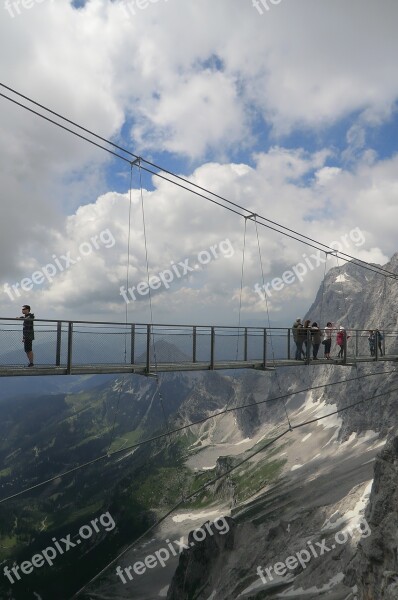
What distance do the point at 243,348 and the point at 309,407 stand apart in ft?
611

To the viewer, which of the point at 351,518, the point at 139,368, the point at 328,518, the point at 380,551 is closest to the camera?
the point at 139,368

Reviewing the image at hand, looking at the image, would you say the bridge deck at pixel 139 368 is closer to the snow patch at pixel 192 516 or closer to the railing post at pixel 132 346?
the railing post at pixel 132 346

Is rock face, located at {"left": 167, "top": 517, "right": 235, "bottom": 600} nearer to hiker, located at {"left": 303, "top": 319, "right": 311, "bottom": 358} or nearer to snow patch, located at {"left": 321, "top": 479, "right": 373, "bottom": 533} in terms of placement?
snow patch, located at {"left": 321, "top": 479, "right": 373, "bottom": 533}

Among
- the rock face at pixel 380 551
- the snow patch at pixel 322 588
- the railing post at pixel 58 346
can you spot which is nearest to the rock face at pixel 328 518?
the rock face at pixel 380 551

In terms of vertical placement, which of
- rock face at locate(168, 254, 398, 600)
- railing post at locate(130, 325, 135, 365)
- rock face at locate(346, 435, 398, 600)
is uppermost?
railing post at locate(130, 325, 135, 365)

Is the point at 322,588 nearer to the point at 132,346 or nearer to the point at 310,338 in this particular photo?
the point at 310,338

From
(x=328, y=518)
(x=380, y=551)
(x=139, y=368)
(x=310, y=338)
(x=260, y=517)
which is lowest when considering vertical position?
(x=260, y=517)

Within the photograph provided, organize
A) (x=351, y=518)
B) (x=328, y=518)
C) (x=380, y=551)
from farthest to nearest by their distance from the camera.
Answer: (x=328, y=518), (x=351, y=518), (x=380, y=551)

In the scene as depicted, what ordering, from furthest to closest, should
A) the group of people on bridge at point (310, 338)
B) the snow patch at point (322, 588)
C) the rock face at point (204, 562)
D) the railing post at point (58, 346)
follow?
the rock face at point (204, 562), the snow patch at point (322, 588), the group of people on bridge at point (310, 338), the railing post at point (58, 346)

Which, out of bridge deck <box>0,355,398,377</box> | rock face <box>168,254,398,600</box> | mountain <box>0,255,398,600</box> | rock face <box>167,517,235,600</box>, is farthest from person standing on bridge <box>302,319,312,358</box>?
rock face <box>167,517,235,600</box>

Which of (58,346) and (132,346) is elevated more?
(58,346)

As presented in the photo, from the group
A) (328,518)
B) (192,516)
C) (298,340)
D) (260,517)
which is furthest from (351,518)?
(192,516)

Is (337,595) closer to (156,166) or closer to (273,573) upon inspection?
(273,573)

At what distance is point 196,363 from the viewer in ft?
61.0
